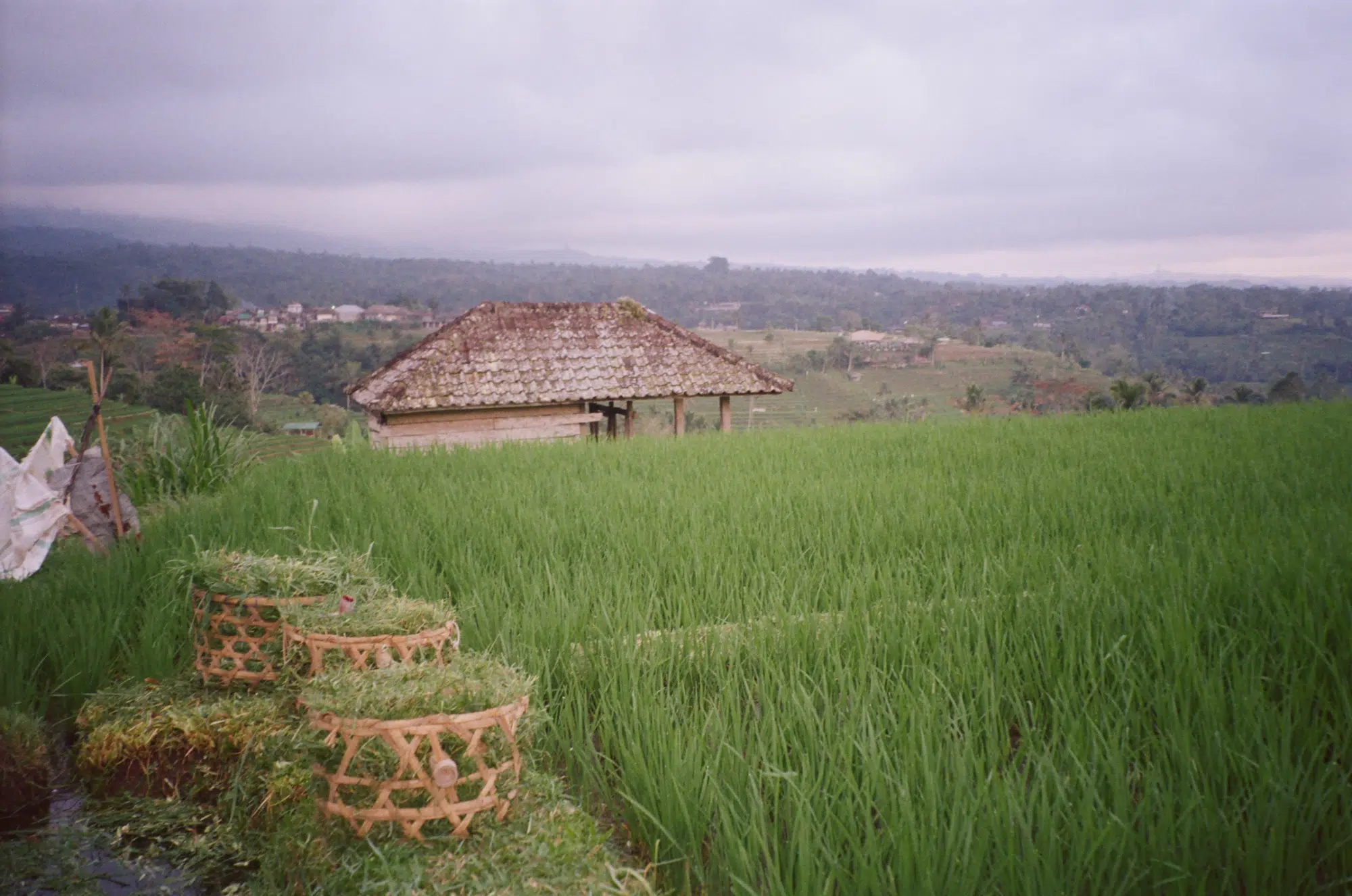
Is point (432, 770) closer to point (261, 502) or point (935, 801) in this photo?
point (935, 801)

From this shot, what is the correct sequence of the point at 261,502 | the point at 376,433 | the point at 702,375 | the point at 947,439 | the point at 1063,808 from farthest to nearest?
the point at 702,375 < the point at 376,433 < the point at 947,439 < the point at 261,502 < the point at 1063,808

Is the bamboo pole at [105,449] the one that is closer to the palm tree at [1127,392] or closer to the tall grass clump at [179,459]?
the tall grass clump at [179,459]

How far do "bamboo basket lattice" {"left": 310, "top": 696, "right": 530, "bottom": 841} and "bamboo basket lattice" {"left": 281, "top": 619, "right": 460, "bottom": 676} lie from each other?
0.48 meters

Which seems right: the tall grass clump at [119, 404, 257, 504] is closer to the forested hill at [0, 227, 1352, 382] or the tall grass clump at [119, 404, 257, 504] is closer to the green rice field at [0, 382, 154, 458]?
the green rice field at [0, 382, 154, 458]

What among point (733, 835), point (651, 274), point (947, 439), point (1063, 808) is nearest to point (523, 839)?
point (733, 835)

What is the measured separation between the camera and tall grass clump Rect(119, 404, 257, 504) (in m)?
8.85

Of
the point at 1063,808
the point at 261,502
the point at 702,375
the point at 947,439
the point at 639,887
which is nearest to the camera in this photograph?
the point at 639,887

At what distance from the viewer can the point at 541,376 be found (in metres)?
15.5

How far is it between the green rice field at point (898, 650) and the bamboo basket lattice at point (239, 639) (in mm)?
490

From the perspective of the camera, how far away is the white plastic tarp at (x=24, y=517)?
4.64 m

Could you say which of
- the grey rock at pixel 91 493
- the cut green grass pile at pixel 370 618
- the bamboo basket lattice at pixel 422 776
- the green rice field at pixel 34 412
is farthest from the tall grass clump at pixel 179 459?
the bamboo basket lattice at pixel 422 776

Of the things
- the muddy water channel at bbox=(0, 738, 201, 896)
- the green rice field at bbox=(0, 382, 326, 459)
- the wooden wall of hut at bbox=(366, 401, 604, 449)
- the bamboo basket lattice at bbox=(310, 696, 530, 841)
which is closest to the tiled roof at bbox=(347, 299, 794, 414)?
the wooden wall of hut at bbox=(366, 401, 604, 449)

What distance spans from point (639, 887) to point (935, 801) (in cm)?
61

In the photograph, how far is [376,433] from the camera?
15164mm
